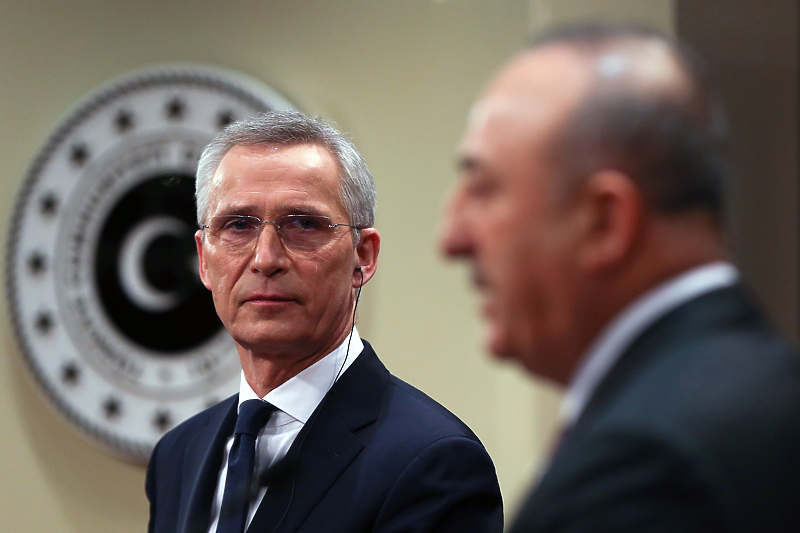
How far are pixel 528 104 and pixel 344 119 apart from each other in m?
1.88

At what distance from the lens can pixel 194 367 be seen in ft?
8.36

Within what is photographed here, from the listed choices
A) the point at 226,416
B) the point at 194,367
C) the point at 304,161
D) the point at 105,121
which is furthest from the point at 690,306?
the point at 105,121

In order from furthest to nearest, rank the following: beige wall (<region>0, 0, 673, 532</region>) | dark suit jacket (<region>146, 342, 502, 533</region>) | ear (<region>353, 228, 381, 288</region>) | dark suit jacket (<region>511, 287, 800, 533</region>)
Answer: beige wall (<region>0, 0, 673, 532</region>) < ear (<region>353, 228, 381, 288</region>) < dark suit jacket (<region>146, 342, 502, 533</region>) < dark suit jacket (<region>511, 287, 800, 533</region>)

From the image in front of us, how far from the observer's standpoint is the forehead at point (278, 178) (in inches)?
60.5

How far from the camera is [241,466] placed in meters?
1.47

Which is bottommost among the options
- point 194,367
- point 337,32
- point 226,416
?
point 194,367

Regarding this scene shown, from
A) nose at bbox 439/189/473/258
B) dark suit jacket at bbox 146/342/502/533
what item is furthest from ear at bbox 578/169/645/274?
dark suit jacket at bbox 146/342/502/533

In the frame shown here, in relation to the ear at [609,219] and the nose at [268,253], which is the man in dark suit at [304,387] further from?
the ear at [609,219]

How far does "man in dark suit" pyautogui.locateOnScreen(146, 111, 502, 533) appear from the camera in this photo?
54.1 inches

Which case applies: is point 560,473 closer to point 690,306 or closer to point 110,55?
point 690,306

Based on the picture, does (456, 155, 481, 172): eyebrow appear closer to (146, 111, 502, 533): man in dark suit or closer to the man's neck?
(146, 111, 502, 533): man in dark suit

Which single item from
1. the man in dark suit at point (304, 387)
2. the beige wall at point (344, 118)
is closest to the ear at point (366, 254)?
the man in dark suit at point (304, 387)

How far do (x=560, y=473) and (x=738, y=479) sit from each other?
120 millimetres

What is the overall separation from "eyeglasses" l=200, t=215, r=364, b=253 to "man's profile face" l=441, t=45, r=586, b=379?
2.63 feet
